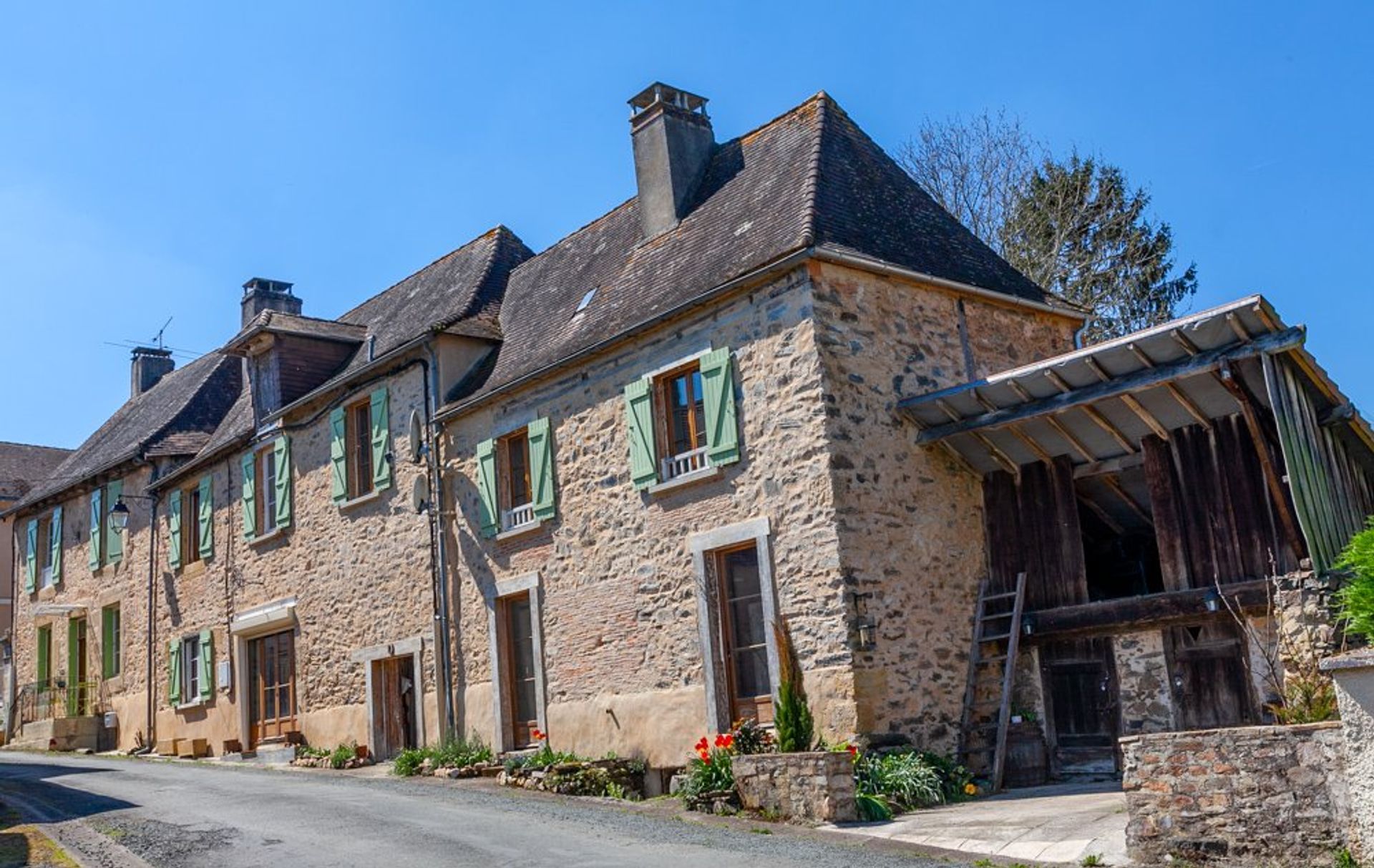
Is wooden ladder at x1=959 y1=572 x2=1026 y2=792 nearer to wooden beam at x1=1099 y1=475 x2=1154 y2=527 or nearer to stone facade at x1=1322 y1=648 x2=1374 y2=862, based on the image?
wooden beam at x1=1099 y1=475 x2=1154 y2=527

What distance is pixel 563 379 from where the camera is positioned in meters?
15.6

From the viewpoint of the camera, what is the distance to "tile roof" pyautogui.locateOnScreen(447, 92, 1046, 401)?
45.8 feet

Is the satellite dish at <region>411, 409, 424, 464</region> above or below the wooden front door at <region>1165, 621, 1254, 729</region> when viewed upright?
above

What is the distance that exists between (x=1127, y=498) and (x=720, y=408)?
4288 mm

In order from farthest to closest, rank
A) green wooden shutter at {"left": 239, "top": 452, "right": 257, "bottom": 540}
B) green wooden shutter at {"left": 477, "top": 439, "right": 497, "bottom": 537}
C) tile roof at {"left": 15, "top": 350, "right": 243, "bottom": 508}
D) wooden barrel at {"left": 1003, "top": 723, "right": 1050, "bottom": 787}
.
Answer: tile roof at {"left": 15, "top": 350, "right": 243, "bottom": 508}, green wooden shutter at {"left": 239, "top": 452, "right": 257, "bottom": 540}, green wooden shutter at {"left": 477, "top": 439, "right": 497, "bottom": 537}, wooden barrel at {"left": 1003, "top": 723, "right": 1050, "bottom": 787}

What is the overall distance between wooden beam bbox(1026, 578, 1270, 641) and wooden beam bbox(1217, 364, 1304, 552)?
504 millimetres

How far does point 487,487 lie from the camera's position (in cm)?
1633

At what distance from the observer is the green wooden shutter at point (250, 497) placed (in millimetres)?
20812

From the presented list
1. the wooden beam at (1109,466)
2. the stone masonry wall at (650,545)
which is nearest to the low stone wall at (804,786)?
the stone masonry wall at (650,545)

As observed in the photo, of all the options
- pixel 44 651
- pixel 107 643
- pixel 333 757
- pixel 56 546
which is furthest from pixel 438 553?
pixel 44 651

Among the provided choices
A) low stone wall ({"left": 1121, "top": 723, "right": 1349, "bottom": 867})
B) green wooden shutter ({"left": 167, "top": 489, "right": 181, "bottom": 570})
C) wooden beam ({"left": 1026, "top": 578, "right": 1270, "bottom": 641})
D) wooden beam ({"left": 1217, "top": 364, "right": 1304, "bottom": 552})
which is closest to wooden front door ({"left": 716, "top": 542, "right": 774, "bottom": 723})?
wooden beam ({"left": 1026, "top": 578, "right": 1270, "bottom": 641})

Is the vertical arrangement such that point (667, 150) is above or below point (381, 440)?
above

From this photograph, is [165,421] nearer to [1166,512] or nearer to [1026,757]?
[1026,757]

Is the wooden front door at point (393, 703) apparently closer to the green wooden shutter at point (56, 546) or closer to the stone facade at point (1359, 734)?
the green wooden shutter at point (56, 546)
